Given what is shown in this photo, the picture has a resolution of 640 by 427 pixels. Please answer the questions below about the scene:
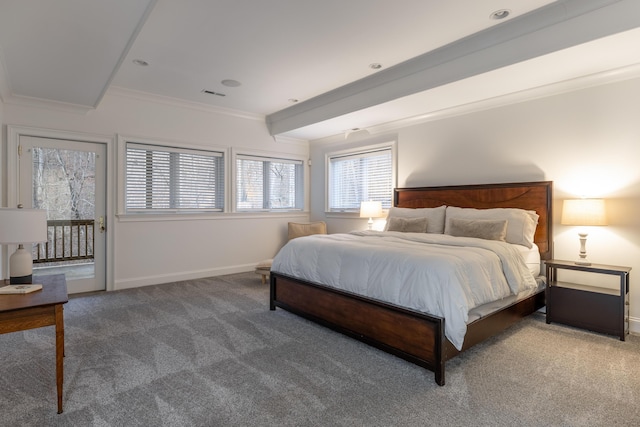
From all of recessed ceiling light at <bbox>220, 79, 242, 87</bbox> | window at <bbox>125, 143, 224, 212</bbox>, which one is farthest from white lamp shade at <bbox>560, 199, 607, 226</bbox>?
window at <bbox>125, 143, 224, 212</bbox>

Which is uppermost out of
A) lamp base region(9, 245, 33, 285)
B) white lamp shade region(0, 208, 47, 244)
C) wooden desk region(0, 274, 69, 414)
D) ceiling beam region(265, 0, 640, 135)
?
ceiling beam region(265, 0, 640, 135)

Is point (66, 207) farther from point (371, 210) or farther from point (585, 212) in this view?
point (585, 212)

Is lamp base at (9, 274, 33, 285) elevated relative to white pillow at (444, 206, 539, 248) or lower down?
lower down

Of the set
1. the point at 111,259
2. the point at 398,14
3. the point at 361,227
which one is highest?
the point at 398,14

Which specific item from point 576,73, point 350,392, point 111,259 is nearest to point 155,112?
point 111,259

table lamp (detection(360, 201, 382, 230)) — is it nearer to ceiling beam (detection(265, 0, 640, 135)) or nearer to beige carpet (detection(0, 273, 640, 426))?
ceiling beam (detection(265, 0, 640, 135))

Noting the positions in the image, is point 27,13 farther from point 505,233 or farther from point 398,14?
point 505,233

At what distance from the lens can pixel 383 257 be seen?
9.28ft

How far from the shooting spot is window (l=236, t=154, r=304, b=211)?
595 cm

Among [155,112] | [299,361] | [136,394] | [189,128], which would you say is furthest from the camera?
[189,128]

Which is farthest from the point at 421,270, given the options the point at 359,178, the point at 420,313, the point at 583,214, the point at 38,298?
the point at 359,178

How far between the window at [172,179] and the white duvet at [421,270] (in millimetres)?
2446

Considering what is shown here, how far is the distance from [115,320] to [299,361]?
213 cm

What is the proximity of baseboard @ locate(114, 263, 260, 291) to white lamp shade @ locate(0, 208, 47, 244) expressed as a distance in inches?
107
